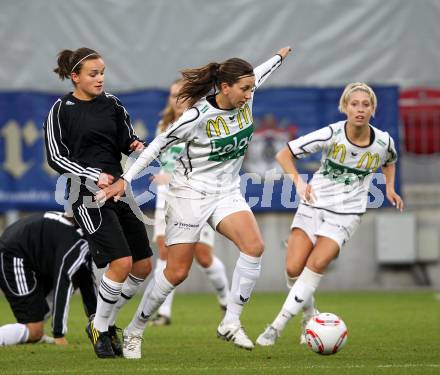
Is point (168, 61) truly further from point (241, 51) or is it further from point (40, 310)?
point (40, 310)

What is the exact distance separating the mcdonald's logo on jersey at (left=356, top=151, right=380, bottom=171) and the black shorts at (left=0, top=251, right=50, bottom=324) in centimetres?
270

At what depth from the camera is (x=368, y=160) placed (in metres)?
8.80

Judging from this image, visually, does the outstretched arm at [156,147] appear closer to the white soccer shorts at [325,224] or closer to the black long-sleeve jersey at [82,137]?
the black long-sleeve jersey at [82,137]

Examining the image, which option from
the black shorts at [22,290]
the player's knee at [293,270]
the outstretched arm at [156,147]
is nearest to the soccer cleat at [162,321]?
the black shorts at [22,290]

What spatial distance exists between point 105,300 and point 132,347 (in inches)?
16.3

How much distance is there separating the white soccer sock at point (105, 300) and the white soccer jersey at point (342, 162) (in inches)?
77.1

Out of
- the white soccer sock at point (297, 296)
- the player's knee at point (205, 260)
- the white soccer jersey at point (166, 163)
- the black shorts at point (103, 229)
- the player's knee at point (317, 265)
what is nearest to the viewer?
the black shorts at point (103, 229)

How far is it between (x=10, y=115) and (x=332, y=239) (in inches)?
277

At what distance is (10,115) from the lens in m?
14.7

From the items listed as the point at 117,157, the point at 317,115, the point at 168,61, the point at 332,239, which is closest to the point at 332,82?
the point at 317,115

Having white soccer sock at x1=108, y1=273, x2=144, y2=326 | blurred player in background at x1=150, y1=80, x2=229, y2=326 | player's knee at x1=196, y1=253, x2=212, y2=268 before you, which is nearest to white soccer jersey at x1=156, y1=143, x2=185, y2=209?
blurred player in background at x1=150, y1=80, x2=229, y2=326

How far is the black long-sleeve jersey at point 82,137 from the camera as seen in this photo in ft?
25.0

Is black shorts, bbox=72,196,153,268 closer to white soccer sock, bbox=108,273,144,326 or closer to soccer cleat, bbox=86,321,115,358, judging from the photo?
white soccer sock, bbox=108,273,144,326

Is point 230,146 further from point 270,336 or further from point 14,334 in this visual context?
point 14,334
